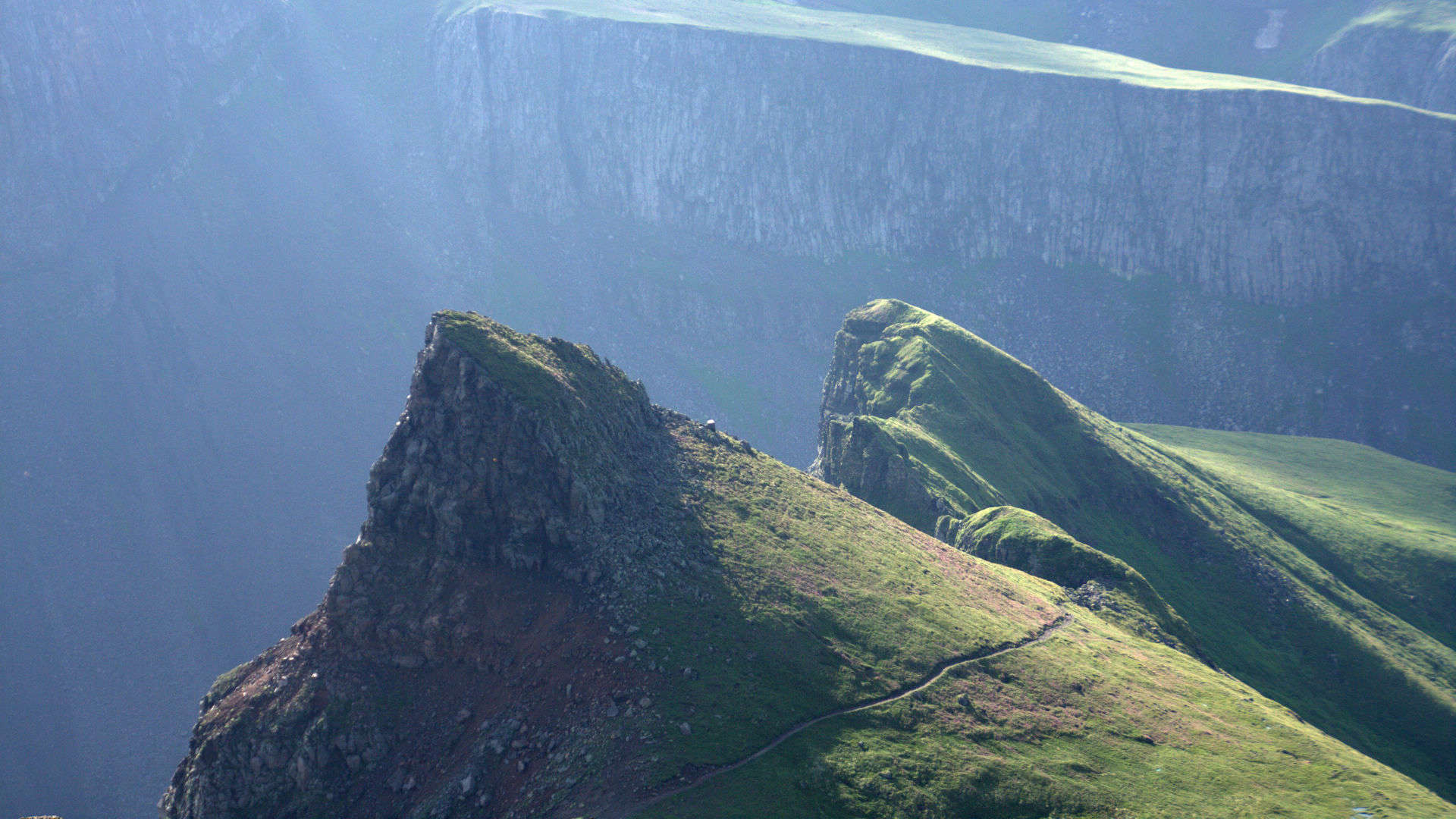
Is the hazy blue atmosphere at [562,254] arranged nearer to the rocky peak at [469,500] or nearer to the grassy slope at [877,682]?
the grassy slope at [877,682]

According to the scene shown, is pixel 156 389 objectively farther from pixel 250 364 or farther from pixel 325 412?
pixel 325 412

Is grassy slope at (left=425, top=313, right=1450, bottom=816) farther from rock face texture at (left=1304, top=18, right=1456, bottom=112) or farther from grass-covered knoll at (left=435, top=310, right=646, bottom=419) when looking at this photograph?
rock face texture at (left=1304, top=18, right=1456, bottom=112)

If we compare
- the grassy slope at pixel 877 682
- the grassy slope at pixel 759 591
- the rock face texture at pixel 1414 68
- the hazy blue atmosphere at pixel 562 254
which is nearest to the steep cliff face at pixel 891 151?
the hazy blue atmosphere at pixel 562 254

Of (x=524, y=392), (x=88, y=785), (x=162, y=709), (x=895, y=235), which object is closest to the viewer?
(x=524, y=392)

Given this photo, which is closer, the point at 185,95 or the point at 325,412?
the point at 325,412

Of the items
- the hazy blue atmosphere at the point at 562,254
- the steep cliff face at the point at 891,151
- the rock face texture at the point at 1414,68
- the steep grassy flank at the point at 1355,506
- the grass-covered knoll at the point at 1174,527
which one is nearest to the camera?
the grass-covered knoll at the point at 1174,527

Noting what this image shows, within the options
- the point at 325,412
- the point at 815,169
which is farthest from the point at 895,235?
the point at 325,412
